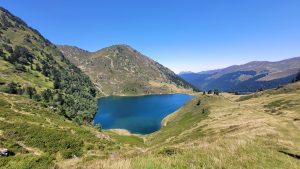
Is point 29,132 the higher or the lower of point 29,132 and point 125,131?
the higher

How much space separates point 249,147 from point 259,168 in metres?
4.84

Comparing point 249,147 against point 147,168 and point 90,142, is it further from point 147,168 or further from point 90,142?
point 90,142

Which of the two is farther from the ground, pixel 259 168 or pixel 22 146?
pixel 259 168

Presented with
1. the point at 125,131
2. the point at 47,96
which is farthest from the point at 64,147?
the point at 47,96

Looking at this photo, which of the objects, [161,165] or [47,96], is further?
[47,96]

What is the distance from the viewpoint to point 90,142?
69750 millimetres

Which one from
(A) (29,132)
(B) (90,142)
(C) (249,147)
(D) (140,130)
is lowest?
(D) (140,130)

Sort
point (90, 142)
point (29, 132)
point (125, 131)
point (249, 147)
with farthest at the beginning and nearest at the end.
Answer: point (125, 131) < point (90, 142) < point (29, 132) < point (249, 147)

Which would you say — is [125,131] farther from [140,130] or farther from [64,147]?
[64,147]

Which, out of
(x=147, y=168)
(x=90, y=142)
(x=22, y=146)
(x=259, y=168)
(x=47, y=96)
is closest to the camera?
(x=147, y=168)

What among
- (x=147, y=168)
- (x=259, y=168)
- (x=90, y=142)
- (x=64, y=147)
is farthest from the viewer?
(x=90, y=142)

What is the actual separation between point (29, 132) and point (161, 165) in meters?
63.2

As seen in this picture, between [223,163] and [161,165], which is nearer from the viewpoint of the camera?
[161,165]

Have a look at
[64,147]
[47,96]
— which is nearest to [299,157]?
[64,147]
